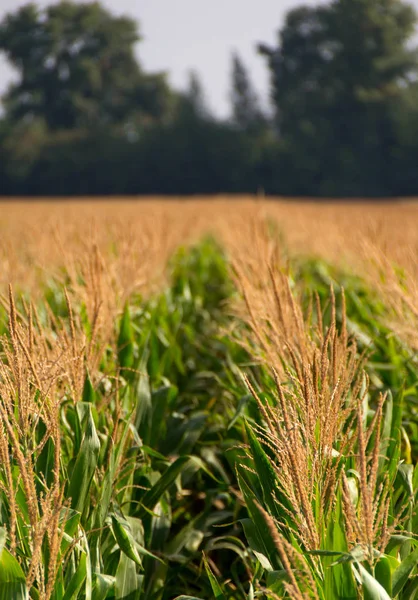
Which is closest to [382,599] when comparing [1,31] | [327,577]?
[327,577]

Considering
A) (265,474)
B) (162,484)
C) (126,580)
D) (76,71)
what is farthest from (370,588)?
(76,71)

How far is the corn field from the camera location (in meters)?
1.34

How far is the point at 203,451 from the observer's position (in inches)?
106

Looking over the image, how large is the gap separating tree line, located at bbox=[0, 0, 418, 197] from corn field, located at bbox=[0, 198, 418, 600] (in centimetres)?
3463

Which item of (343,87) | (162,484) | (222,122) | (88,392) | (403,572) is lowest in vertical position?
(162,484)

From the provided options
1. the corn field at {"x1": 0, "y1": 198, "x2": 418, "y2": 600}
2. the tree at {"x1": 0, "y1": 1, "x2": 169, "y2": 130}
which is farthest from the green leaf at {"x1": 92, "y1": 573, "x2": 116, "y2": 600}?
the tree at {"x1": 0, "y1": 1, "x2": 169, "y2": 130}

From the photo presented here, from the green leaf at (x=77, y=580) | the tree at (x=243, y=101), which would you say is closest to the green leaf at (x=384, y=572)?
the green leaf at (x=77, y=580)

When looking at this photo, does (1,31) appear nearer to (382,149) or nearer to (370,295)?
(382,149)

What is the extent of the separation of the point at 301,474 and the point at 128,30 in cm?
5218

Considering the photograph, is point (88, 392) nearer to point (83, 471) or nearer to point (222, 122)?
point (83, 471)

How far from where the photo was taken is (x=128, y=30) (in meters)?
49.7

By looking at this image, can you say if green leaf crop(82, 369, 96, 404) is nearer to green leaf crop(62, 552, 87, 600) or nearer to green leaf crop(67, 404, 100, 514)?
green leaf crop(67, 404, 100, 514)

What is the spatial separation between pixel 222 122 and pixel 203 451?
41.2 m

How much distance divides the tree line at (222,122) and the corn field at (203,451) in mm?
34635
